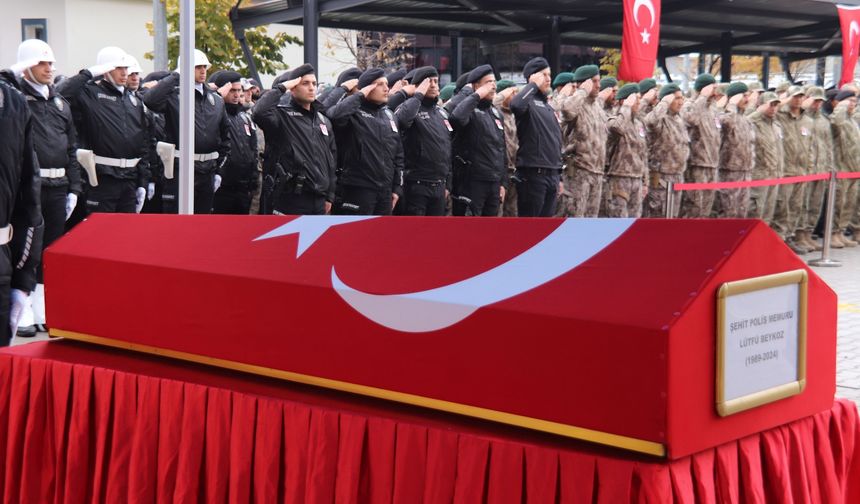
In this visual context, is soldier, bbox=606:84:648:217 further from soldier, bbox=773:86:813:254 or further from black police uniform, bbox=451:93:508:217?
soldier, bbox=773:86:813:254

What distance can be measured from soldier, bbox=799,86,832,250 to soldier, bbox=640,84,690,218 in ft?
7.27

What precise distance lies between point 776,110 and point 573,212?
12.5 feet

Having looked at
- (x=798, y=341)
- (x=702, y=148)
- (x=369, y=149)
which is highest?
(x=798, y=341)

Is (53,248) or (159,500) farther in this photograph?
(53,248)

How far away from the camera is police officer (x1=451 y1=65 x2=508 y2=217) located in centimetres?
1092

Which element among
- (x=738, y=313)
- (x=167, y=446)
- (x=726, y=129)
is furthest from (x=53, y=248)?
(x=726, y=129)

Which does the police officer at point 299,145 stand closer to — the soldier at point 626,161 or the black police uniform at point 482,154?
the black police uniform at point 482,154

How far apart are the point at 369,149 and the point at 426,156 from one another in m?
1.00

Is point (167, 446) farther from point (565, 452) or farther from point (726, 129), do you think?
point (726, 129)

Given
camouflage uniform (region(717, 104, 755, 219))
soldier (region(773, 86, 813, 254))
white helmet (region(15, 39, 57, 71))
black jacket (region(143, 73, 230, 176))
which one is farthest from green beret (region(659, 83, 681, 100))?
white helmet (region(15, 39, 57, 71))

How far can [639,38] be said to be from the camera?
1351cm

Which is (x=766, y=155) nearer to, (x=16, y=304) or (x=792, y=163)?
(x=792, y=163)

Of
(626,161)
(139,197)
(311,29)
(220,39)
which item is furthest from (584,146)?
(220,39)

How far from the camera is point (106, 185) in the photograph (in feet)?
28.0
